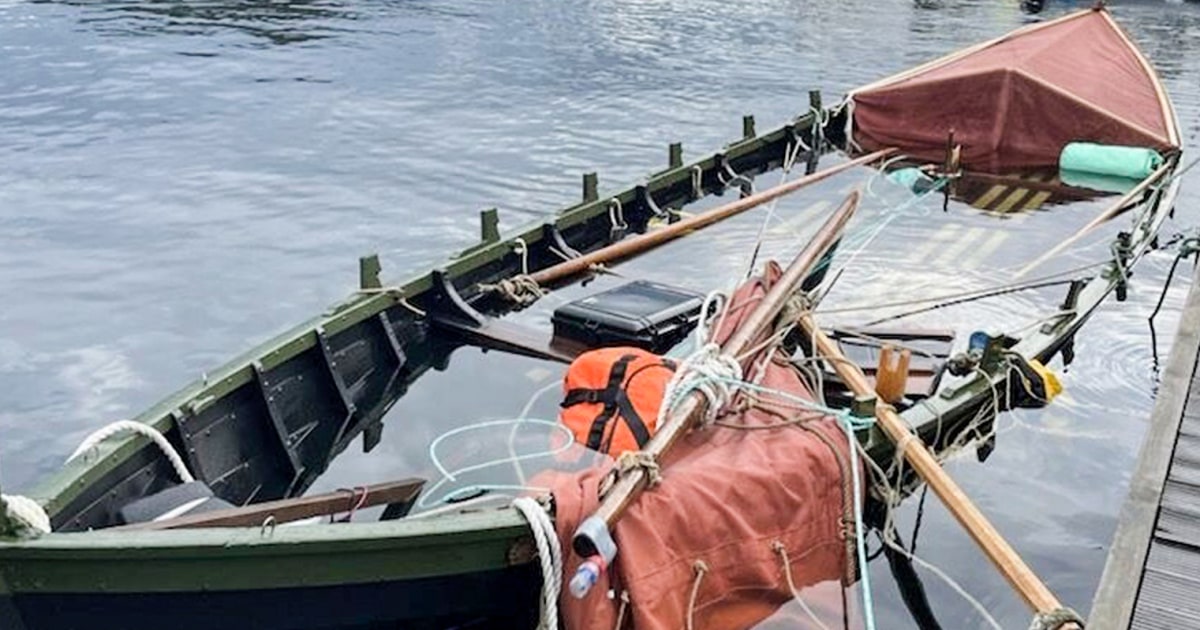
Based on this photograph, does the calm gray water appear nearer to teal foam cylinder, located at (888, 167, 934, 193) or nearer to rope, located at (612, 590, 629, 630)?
teal foam cylinder, located at (888, 167, 934, 193)

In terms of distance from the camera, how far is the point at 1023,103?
1788cm

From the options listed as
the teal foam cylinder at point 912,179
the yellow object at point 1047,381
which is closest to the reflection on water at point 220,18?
the teal foam cylinder at point 912,179

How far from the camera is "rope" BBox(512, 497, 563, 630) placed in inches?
207

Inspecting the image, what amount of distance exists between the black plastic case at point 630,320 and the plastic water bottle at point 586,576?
458 centimetres

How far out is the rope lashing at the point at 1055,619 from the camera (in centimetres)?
516

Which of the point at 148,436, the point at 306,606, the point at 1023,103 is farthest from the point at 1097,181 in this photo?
the point at 306,606

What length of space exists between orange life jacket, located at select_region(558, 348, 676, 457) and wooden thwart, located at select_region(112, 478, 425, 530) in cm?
117

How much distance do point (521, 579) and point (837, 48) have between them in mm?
34598

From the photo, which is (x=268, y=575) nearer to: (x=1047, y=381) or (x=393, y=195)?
(x=1047, y=381)

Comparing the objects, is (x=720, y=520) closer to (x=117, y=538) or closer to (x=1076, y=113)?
(x=117, y=538)

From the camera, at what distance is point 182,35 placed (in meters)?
32.8

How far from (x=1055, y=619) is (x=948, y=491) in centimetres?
131

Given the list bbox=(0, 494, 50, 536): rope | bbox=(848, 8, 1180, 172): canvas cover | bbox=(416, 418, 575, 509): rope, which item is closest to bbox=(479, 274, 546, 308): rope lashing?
bbox=(416, 418, 575, 509): rope

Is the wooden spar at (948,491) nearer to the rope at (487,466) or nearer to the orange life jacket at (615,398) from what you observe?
the orange life jacket at (615,398)
